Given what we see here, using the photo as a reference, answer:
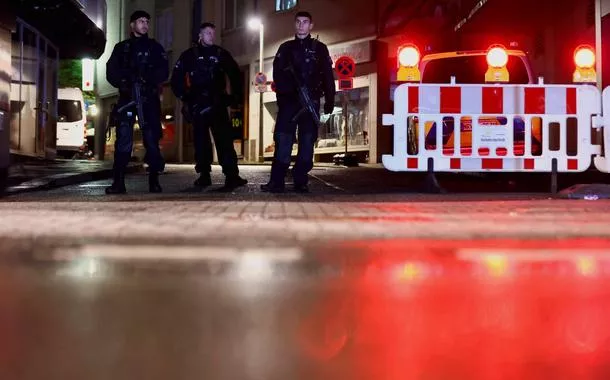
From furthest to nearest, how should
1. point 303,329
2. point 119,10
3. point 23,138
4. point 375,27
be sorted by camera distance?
point 119,10
point 375,27
point 23,138
point 303,329

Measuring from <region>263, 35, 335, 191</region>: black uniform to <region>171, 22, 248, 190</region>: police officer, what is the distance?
89 centimetres

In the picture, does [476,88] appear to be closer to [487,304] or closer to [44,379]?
[487,304]

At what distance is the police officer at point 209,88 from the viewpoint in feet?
27.5

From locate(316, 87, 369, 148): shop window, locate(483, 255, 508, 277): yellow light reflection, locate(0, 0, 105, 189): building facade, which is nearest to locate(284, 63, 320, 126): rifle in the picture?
locate(483, 255, 508, 277): yellow light reflection

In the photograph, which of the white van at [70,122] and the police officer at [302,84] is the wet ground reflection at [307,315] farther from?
the white van at [70,122]

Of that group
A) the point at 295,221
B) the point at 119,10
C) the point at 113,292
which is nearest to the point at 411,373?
the point at 113,292

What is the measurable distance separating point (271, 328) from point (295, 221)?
263cm

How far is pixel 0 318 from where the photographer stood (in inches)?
97.8

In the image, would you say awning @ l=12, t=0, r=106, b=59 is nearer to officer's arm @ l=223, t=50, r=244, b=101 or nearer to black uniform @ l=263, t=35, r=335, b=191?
officer's arm @ l=223, t=50, r=244, b=101

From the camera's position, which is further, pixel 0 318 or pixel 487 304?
pixel 487 304

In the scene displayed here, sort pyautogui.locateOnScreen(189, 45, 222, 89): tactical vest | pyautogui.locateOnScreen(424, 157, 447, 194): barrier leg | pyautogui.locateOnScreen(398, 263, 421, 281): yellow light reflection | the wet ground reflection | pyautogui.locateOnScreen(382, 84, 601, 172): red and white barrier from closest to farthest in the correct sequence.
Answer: the wet ground reflection
pyautogui.locateOnScreen(398, 263, 421, 281): yellow light reflection
pyautogui.locateOnScreen(382, 84, 601, 172): red and white barrier
pyautogui.locateOnScreen(424, 157, 447, 194): barrier leg
pyautogui.locateOnScreen(189, 45, 222, 89): tactical vest

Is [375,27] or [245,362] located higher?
[375,27]

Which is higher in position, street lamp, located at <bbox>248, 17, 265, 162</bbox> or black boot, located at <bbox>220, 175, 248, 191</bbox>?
street lamp, located at <bbox>248, 17, 265, 162</bbox>

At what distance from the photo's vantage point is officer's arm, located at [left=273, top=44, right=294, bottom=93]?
7582 millimetres
